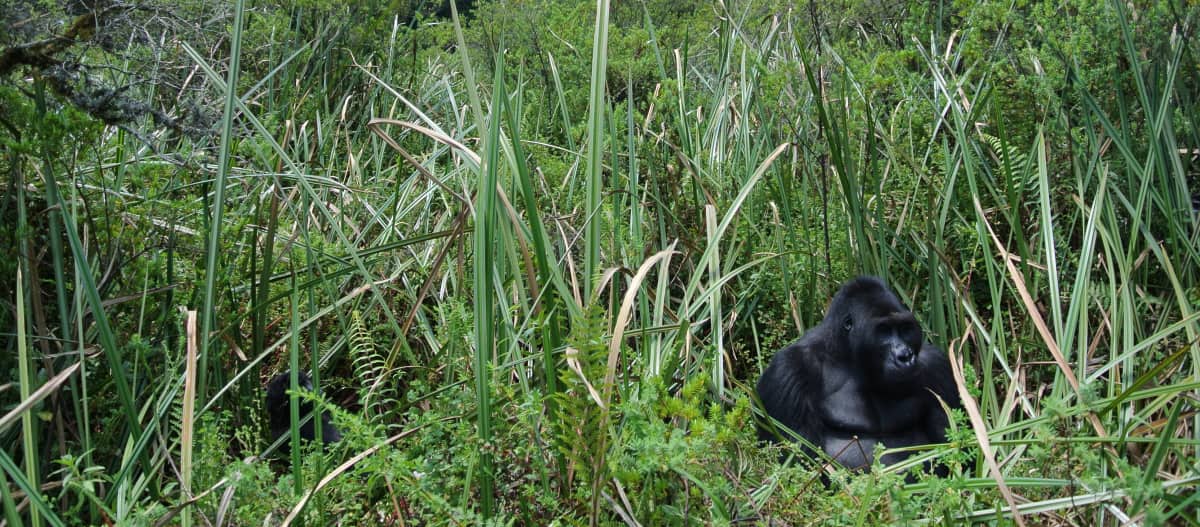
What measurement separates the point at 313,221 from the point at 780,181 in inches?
61.4

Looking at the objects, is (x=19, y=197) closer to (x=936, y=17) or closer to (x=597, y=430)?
(x=597, y=430)

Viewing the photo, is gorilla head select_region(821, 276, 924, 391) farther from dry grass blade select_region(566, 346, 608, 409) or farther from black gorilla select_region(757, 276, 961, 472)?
dry grass blade select_region(566, 346, 608, 409)

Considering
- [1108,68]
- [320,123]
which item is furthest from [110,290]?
[1108,68]

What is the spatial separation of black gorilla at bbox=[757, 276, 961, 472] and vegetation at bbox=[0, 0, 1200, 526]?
162 millimetres

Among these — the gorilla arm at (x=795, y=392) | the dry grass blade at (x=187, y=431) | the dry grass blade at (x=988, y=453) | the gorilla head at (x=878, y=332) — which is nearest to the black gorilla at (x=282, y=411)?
the dry grass blade at (x=187, y=431)

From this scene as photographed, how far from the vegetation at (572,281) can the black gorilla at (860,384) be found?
6.4 inches

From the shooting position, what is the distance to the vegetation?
1.93 metres

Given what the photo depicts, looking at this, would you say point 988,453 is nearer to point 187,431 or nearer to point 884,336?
point 884,336

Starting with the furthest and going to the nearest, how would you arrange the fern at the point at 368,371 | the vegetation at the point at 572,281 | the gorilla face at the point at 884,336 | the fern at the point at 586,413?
the gorilla face at the point at 884,336
the fern at the point at 368,371
the vegetation at the point at 572,281
the fern at the point at 586,413

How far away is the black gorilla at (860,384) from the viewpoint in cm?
295

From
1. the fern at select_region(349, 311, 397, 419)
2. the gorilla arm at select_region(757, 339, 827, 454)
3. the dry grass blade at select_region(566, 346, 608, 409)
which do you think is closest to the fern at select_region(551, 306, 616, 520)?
the dry grass blade at select_region(566, 346, 608, 409)

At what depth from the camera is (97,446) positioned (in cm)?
224

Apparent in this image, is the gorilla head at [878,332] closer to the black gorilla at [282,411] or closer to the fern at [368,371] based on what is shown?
the fern at [368,371]

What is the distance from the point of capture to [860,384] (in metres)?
3.10
